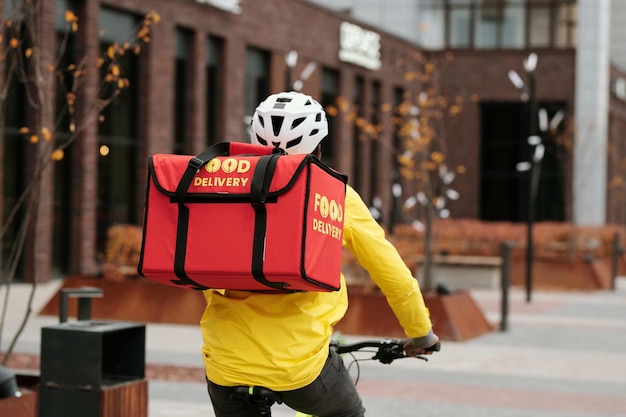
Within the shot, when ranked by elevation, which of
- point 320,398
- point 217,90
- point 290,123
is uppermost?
point 217,90

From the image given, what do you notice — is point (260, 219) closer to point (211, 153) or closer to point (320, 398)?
point (211, 153)

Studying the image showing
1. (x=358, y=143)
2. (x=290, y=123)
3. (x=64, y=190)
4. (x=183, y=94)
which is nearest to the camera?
(x=290, y=123)

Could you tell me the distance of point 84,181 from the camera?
26.7 metres

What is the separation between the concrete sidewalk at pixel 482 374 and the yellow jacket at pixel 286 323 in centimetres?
535

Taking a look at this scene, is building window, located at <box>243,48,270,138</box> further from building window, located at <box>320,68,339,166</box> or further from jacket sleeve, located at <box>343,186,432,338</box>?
jacket sleeve, located at <box>343,186,432,338</box>

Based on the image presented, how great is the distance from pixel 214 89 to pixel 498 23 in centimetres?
2307

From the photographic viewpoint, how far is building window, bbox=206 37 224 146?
32969mm

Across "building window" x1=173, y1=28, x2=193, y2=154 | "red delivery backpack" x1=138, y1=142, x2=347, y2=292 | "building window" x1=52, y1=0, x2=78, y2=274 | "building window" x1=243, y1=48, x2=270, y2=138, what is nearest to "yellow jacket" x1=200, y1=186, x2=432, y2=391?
"red delivery backpack" x1=138, y1=142, x2=347, y2=292

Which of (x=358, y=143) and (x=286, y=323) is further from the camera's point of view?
(x=358, y=143)

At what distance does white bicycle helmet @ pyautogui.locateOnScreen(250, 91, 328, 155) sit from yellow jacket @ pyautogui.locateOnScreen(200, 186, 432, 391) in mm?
257

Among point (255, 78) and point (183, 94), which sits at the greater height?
point (255, 78)

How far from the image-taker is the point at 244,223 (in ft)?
14.1

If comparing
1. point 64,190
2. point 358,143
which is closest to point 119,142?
point 64,190

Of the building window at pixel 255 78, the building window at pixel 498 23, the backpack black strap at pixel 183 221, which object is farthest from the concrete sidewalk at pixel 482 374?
the building window at pixel 498 23
